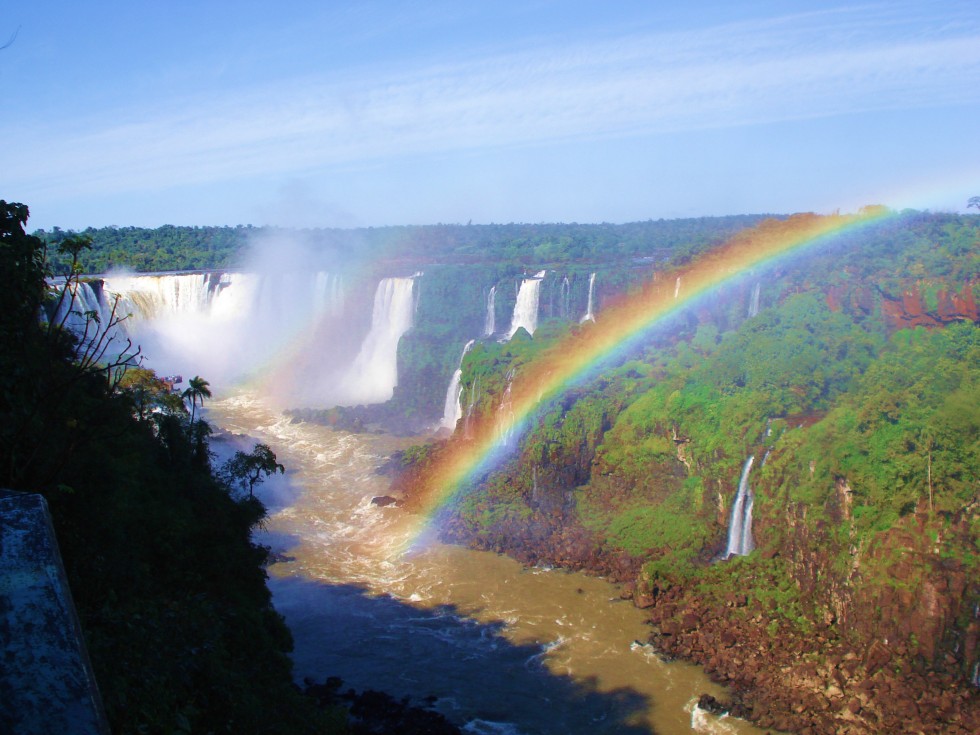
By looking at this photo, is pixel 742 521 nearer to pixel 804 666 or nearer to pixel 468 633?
pixel 804 666

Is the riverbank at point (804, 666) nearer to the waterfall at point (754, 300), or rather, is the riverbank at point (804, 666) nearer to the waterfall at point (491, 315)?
the waterfall at point (754, 300)

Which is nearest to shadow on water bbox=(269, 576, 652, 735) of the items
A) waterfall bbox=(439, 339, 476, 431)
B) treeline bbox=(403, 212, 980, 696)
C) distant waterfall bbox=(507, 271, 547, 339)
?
treeline bbox=(403, 212, 980, 696)

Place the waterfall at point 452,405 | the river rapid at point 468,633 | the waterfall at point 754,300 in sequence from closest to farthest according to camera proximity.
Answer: the river rapid at point 468,633 → the waterfall at point 754,300 → the waterfall at point 452,405

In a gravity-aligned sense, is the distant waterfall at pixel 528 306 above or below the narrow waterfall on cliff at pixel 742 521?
above

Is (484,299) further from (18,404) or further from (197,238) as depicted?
(197,238)

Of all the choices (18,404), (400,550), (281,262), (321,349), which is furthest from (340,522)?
(281,262)

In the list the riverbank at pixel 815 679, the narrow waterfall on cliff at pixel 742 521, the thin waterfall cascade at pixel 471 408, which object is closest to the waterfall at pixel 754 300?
the thin waterfall cascade at pixel 471 408
